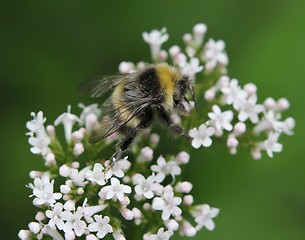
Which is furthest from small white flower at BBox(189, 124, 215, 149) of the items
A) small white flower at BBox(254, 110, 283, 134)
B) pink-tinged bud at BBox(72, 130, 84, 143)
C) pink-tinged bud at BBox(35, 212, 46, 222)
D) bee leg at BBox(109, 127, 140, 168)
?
pink-tinged bud at BBox(35, 212, 46, 222)

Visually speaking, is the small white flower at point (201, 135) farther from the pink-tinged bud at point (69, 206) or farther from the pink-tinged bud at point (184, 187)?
the pink-tinged bud at point (69, 206)

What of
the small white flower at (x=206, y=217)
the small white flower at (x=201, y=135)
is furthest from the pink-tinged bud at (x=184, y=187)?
the small white flower at (x=201, y=135)

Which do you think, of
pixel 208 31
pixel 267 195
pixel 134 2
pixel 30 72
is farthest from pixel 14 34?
pixel 267 195

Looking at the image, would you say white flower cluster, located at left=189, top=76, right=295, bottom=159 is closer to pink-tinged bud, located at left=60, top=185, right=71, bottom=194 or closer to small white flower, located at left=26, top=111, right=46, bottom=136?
pink-tinged bud, located at left=60, top=185, right=71, bottom=194

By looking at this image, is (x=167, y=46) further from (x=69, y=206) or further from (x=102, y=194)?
(x=69, y=206)

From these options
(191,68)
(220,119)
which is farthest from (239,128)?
(191,68)

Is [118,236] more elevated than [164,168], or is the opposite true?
[164,168]

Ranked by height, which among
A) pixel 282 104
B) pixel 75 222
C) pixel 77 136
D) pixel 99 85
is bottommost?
pixel 75 222

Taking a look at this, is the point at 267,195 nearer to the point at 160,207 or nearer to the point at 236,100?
the point at 236,100
